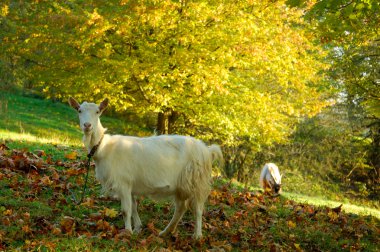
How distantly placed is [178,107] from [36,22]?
5.43 metres

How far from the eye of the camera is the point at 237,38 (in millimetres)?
13367

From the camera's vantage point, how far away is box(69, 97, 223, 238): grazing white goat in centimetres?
609

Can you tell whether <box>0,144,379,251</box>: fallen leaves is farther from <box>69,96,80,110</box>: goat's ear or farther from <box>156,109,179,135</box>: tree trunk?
<box>156,109,179,135</box>: tree trunk

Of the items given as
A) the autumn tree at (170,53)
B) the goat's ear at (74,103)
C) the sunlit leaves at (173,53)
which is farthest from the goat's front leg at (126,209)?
the sunlit leaves at (173,53)

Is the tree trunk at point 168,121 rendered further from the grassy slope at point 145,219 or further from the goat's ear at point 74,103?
the goat's ear at point 74,103

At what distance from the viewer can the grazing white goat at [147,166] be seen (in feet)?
20.0

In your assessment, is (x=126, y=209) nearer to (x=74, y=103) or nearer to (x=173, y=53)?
(x=74, y=103)

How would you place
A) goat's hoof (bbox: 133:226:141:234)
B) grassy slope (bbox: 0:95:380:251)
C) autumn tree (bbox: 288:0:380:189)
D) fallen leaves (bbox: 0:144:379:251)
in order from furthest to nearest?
autumn tree (bbox: 288:0:380:189) → goat's hoof (bbox: 133:226:141:234) → fallen leaves (bbox: 0:144:379:251) → grassy slope (bbox: 0:95:380:251)

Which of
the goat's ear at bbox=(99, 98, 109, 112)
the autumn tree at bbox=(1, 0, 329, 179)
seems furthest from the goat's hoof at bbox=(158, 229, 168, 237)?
the autumn tree at bbox=(1, 0, 329, 179)

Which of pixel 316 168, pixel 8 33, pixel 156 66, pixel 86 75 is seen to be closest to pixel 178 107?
pixel 156 66

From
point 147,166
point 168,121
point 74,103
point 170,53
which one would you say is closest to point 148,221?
point 147,166

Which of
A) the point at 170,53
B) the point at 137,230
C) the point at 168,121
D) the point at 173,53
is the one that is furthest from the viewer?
the point at 168,121

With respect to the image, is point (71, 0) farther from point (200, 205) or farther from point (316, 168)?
point (316, 168)

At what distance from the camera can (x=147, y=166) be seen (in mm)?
6305
